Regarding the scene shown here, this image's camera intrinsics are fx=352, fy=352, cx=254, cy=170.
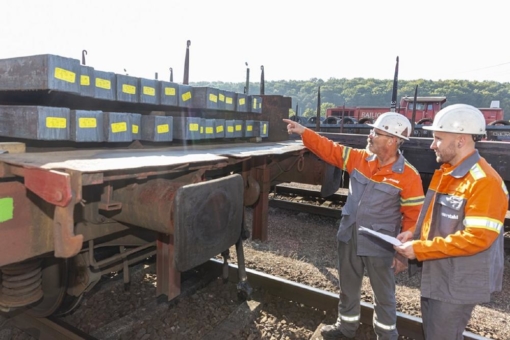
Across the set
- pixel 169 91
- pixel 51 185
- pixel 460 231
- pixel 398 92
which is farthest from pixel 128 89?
pixel 398 92

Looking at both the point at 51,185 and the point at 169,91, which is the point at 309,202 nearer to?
the point at 169,91

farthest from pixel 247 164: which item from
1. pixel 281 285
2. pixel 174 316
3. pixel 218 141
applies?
pixel 174 316

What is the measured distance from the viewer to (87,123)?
262cm

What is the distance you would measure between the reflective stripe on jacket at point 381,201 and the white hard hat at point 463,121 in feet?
2.41

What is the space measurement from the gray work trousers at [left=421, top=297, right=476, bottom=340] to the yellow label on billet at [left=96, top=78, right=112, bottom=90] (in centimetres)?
299

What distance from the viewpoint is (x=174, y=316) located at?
11.6 ft

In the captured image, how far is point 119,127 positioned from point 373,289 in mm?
2675

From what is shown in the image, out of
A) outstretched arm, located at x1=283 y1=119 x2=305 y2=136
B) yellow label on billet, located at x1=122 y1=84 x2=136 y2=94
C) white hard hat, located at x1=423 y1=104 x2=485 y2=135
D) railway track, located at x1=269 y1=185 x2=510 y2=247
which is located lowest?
railway track, located at x1=269 y1=185 x2=510 y2=247

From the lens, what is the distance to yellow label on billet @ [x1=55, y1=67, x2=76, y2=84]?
7.86ft

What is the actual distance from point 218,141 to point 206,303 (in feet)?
6.35

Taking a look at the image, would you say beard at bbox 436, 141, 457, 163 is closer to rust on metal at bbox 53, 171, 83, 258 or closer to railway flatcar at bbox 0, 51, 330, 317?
railway flatcar at bbox 0, 51, 330, 317

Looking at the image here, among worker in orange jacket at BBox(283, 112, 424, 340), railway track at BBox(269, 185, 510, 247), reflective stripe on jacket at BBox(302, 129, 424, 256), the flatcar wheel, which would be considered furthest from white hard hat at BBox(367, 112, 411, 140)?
railway track at BBox(269, 185, 510, 247)

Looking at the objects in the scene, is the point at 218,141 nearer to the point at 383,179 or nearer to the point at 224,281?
the point at 224,281

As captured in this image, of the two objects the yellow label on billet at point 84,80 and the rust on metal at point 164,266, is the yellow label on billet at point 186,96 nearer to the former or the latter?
the yellow label on billet at point 84,80
